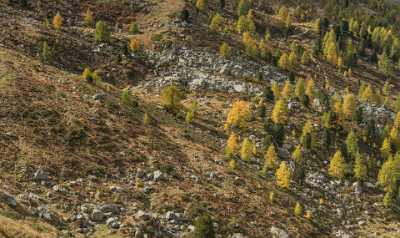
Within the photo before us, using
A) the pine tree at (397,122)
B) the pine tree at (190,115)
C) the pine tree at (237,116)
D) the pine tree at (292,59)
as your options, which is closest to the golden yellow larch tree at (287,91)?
the pine tree at (237,116)

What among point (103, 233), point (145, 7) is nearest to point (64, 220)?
point (103, 233)

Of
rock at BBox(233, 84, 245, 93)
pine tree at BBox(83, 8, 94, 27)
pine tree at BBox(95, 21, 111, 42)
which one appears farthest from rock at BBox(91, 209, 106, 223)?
pine tree at BBox(83, 8, 94, 27)

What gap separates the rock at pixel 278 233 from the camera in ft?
208

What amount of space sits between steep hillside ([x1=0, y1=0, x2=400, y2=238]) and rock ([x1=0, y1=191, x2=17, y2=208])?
0.58ft

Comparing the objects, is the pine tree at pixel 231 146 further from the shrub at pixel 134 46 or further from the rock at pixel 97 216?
the shrub at pixel 134 46

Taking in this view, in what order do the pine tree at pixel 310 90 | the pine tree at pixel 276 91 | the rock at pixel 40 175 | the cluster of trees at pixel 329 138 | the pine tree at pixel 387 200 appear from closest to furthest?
the rock at pixel 40 175 < the pine tree at pixel 387 200 < the cluster of trees at pixel 329 138 < the pine tree at pixel 276 91 < the pine tree at pixel 310 90

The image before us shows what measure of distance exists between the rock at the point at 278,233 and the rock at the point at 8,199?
105ft

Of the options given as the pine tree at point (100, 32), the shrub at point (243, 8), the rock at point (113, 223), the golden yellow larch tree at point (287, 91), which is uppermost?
the shrub at point (243, 8)

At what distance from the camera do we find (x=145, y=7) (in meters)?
151

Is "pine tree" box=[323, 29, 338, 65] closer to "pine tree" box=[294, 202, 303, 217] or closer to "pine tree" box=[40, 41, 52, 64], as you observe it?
"pine tree" box=[40, 41, 52, 64]

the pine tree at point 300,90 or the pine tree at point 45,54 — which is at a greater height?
the pine tree at point 45,54

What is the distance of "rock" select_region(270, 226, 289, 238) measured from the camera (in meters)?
63.5

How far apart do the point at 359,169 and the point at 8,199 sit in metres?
61.2

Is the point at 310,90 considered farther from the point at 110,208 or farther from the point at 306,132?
the point at 110,208
